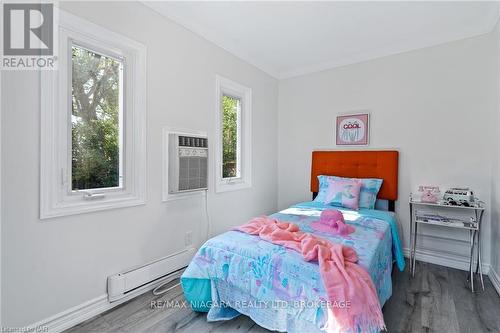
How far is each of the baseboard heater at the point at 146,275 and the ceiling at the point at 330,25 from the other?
231 centimetres

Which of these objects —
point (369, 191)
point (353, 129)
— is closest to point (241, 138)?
point (353, 129)

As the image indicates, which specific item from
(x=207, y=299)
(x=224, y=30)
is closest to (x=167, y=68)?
(x=224, y=30)

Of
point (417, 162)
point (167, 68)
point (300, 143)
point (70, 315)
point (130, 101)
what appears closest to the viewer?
point (70, 315)

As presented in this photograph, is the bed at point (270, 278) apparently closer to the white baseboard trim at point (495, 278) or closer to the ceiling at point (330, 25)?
the white baseboard trim at point (495, 278)

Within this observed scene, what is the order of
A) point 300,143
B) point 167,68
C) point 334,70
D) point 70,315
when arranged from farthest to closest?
point 300,143
point 334,70
point 167,68
point 70,315

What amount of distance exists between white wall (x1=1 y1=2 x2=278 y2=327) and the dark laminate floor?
0.95 ft

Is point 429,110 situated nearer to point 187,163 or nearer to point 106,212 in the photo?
point 187,163

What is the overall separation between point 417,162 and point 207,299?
9.02 ft

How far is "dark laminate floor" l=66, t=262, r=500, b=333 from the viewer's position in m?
1.71

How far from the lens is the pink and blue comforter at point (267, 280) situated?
4.67 feet

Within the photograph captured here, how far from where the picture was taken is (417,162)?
291 cm

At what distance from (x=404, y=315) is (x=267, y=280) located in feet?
3.83

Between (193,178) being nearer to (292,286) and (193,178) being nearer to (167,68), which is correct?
(167,68)

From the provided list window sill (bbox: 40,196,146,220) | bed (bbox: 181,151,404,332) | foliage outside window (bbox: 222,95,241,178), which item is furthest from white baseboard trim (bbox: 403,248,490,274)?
window sill (bbox: 40,196,146,220)
